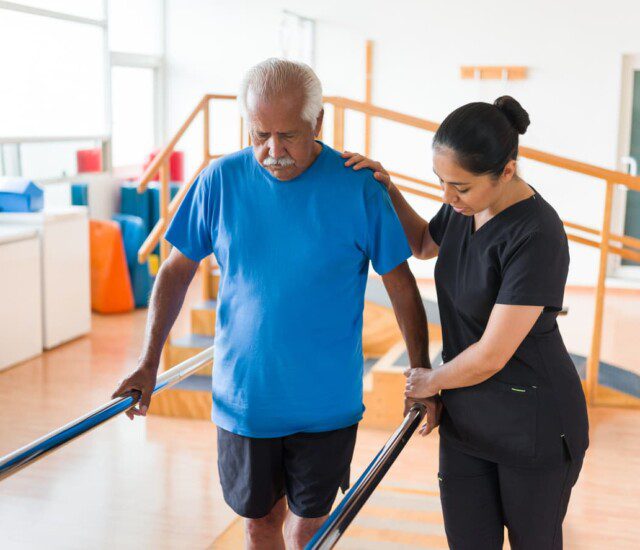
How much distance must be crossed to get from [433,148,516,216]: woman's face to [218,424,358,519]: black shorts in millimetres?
576

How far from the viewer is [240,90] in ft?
5.66

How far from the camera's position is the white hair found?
166 centimetres

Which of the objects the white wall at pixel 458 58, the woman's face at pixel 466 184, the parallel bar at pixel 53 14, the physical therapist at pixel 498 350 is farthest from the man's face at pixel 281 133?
the white wall at pixel 458 58

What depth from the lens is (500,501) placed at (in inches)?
70.9

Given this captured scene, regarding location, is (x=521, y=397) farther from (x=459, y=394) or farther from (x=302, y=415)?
(x=302, y=415)

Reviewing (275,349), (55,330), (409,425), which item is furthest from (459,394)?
(55,330)

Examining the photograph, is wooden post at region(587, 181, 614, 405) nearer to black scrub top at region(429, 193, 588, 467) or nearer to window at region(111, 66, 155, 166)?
black scrub top at region(429, 193, 588, 467)

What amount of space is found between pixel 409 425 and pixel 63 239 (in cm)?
483

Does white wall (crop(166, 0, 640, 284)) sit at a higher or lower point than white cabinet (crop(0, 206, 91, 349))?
higher

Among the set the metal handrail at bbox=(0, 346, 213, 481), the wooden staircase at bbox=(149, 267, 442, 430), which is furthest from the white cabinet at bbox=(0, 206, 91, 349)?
the metal handrail at bbox=(0, 346, 213, 481)

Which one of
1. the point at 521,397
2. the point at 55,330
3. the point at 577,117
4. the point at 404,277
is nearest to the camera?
the point at 521,397

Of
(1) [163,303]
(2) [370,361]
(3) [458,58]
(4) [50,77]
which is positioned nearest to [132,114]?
(4) [50,77]

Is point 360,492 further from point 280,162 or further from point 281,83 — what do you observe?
point 281,83

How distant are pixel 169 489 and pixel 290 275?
6.99 feet
